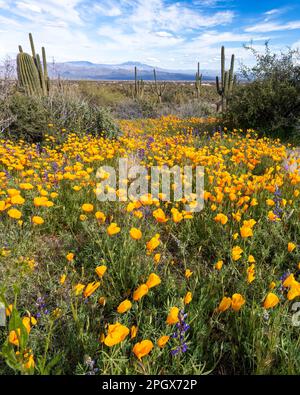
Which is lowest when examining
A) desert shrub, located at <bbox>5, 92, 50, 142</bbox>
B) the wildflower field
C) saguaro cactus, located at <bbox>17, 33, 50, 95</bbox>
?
the wildflower field

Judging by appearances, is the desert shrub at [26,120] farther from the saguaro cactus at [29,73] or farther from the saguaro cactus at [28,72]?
the saguaro cactus at [28,72]

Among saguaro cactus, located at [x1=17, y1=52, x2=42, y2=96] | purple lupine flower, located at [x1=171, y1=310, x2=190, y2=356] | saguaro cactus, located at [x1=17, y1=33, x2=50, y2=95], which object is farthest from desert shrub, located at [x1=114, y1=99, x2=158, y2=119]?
purple lupine flower, located at [x1=171, y1=310, x2=190, y2=356]

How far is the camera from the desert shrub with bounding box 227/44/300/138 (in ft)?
25.7

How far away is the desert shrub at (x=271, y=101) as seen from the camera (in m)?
7.82

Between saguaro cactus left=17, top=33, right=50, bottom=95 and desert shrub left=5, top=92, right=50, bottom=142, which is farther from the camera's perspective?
saguaro cactus left=17, top=33, right=50, bottom=95

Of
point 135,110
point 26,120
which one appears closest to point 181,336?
point 26,120

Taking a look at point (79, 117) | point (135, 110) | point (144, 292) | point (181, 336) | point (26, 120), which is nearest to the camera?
point (144, 292)

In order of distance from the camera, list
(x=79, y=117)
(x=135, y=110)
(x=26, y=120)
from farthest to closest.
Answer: (x=135, y=110) < (x=79, y=117) < (x=26, y=120)

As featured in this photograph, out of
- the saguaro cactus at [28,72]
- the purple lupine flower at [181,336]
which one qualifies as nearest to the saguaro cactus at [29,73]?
the saguaro cactus at [28,72]

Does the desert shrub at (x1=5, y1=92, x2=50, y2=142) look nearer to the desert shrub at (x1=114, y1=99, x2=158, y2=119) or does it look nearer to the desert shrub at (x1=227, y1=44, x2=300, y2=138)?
the desert shrub at (x1=227, y1=44, x2=300, y2=138)

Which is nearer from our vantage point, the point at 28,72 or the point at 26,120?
the point at 26,120

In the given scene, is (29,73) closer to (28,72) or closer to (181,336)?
(28,72)

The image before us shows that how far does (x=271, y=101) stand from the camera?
7.95 metres

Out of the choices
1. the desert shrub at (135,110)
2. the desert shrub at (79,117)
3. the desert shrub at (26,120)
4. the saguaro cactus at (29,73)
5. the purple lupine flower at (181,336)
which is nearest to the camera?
the purple lupine flower at (181,336)
